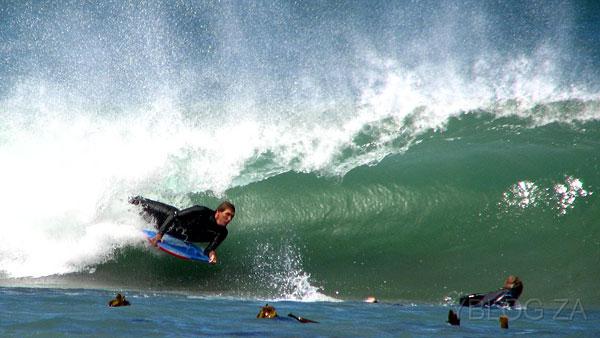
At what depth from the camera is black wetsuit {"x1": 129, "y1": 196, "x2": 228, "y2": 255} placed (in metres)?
10.1

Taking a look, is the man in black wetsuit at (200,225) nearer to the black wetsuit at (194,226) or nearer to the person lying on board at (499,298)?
the black wetsuit at (194,226)

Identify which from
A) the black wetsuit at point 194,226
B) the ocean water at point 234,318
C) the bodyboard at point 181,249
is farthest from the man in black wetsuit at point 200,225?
the ocean water at point 234,318

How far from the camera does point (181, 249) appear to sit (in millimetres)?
10930

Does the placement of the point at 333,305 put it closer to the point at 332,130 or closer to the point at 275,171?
the point at 275,171

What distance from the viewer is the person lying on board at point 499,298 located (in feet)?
33.0

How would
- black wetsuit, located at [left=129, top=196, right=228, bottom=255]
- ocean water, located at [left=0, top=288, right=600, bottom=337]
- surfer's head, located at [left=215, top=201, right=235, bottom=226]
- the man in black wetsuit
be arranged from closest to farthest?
ocean water, located at [left=0, top=288, right=600, bottom=337]
surfer's head, located at [left=215, top=201, right=235, bottom=226]
the man in black wetsuit
black wetsuit, located at [left=129, top=196, right=228, bottom=255]

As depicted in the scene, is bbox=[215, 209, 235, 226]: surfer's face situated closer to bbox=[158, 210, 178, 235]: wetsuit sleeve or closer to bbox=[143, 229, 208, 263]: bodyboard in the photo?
bbox=[158, 210, 178, 235]: wetsuit sleeve

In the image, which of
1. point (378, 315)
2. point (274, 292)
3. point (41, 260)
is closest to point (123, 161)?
point (41, 260)

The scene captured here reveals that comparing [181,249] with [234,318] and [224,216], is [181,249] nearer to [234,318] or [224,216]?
[224,216]

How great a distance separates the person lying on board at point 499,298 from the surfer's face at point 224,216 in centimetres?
339

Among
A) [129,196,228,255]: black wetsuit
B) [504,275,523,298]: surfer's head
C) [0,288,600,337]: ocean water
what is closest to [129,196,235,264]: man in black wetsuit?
[129,196,228,255]: black wetsuit

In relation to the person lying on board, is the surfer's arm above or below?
above

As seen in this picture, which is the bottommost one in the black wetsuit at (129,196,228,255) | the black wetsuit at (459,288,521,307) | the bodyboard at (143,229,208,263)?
the black wetsuit at (459,288,521,307)

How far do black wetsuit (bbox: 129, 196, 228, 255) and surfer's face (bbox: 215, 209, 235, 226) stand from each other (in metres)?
0.19
